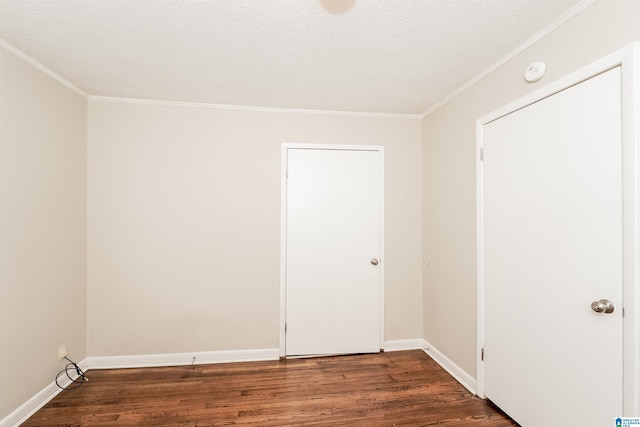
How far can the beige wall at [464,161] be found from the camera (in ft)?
4.63

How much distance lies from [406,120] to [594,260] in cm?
213

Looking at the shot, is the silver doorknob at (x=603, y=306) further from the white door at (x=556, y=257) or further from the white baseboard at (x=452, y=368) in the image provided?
the white baseboard at (x=452, y=368)

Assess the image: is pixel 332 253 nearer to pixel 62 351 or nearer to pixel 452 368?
pixel 452 368

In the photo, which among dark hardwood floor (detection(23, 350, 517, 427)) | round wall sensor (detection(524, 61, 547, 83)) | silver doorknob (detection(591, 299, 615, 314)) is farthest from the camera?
dark hardwood floor (detection(23, 350, 517, 427))

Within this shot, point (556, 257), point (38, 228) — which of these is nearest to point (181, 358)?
point (38, 228)

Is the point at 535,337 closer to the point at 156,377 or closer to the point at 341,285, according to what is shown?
the point at 341,285

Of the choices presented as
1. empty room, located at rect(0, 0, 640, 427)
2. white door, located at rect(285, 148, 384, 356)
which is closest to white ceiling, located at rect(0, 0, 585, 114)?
→ empty room, located at rect(0, 0, 640, 427)

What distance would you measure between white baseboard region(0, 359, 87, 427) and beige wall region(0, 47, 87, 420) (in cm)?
3

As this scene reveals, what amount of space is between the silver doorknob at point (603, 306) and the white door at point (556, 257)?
0.01m

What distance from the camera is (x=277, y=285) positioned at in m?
2.88

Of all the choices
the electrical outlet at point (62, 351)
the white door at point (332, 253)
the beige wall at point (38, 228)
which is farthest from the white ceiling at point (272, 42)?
the electrical outlet at point (62, 351)

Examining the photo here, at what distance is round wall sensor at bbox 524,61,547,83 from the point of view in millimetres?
1691

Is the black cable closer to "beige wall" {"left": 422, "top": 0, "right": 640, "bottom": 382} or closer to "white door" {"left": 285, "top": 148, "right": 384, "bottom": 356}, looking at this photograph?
"white door" {"left": 285, "top": 148, "right": 384, "bottom": 356}

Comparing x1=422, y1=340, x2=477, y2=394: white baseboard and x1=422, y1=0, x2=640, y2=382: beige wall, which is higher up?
x1=422, y1=0, x2=640, y2=382: beige wall
